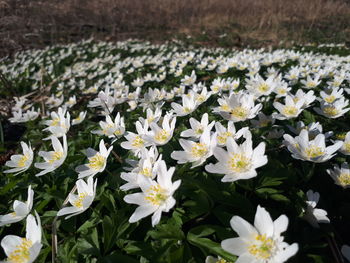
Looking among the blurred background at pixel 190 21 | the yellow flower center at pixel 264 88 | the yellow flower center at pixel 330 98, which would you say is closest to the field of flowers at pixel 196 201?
the yellow flower center at pixel 330 98

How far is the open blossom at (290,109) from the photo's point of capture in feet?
7.18

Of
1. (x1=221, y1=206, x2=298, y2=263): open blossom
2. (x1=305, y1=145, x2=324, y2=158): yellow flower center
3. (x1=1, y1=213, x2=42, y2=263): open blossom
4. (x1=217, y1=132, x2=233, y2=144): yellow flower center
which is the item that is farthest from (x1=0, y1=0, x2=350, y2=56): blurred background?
(x1=221, y1=206, x2=298, y2=263): open blossom

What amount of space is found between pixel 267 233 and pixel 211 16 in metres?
17.7

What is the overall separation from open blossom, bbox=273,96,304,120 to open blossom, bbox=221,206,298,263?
3.93 ft

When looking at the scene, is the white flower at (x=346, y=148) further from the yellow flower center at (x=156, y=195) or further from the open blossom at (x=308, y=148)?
the yellow flower center at (x=156, y=195)

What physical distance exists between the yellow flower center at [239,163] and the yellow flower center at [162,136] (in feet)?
1.69

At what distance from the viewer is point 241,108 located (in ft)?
6.91

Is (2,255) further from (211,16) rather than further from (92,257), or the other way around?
(211,16)

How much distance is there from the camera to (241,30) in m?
14.0

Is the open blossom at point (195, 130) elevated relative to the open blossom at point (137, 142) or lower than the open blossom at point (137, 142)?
elevated

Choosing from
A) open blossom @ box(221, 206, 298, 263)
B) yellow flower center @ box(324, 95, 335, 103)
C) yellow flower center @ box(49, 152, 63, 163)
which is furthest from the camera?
yellow flower center @ box(324, 95, 335, 103)

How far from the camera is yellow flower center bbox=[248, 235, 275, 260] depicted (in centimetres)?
117

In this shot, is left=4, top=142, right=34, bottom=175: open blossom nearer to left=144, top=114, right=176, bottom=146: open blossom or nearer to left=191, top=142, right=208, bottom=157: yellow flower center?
left=144, top=114, right=176, bottom=146: open blossom

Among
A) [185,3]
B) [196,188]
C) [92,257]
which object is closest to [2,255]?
[92,257]
